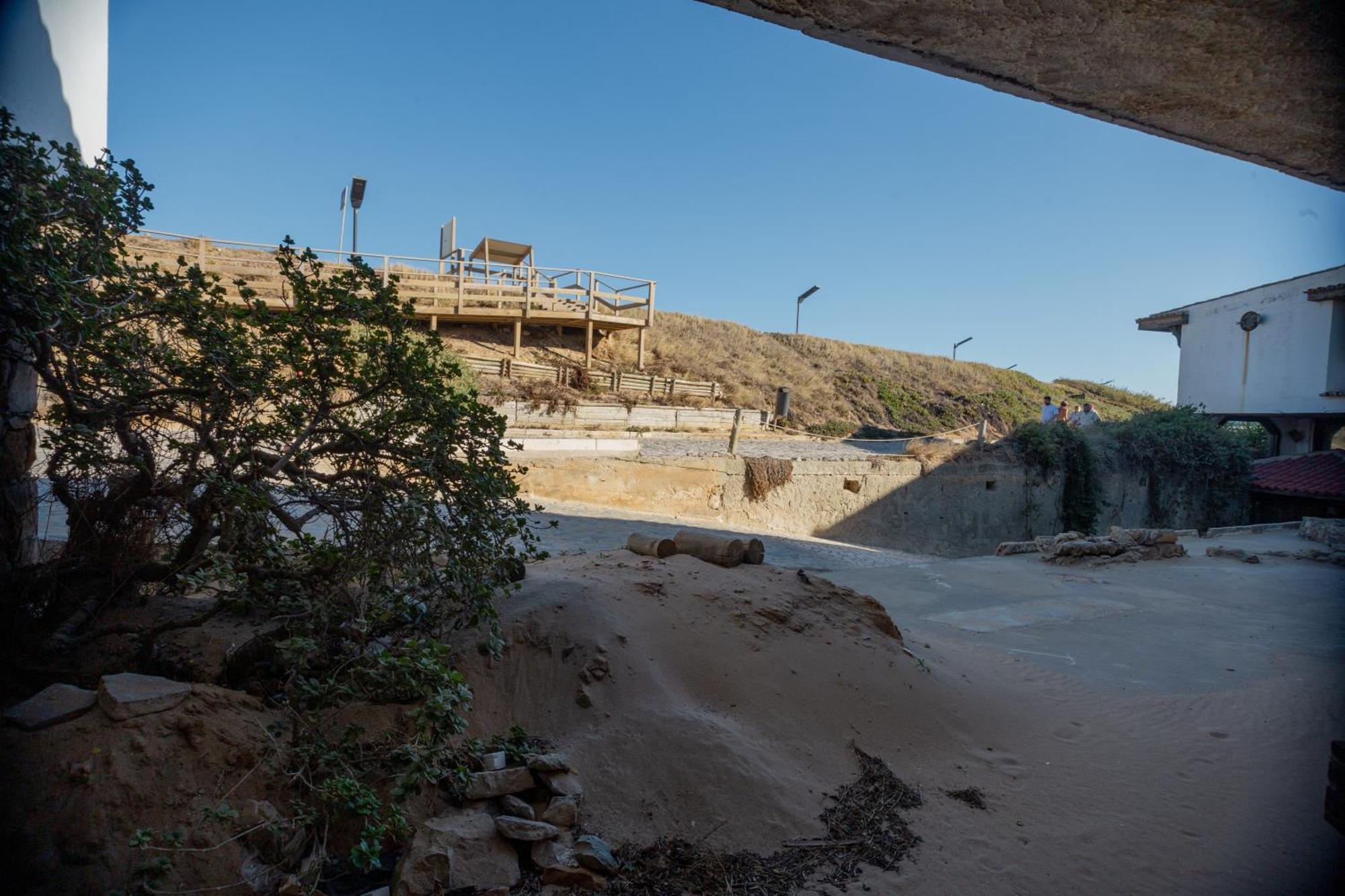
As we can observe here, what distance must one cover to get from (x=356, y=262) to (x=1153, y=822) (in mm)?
5372

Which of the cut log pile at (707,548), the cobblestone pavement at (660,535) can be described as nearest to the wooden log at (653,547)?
the cut log pile at (707,548)

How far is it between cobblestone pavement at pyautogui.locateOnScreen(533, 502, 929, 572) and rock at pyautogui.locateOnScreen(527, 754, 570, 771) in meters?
5.67

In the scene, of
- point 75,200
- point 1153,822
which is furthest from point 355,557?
point 1153,822

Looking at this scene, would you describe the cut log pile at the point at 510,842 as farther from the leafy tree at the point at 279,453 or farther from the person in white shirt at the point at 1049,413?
the person in white shirt at the point at 1049,413

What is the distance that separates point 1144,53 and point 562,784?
10.9 ft

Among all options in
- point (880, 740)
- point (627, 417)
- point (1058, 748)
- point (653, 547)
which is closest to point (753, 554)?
point (653, 547)

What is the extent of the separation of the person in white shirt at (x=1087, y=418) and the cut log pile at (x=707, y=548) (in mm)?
18844

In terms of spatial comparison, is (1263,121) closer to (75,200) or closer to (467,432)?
(467,432)

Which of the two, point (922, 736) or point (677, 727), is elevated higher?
point (677, 727)

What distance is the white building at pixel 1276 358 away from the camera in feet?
68.8

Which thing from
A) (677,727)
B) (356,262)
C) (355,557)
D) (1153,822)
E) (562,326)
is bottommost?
(1153,822)

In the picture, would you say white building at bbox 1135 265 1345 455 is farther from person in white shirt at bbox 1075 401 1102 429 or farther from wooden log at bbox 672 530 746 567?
wooden log at bbox 672 530 746 567

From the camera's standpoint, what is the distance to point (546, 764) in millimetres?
3393

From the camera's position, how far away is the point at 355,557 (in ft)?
12.5
